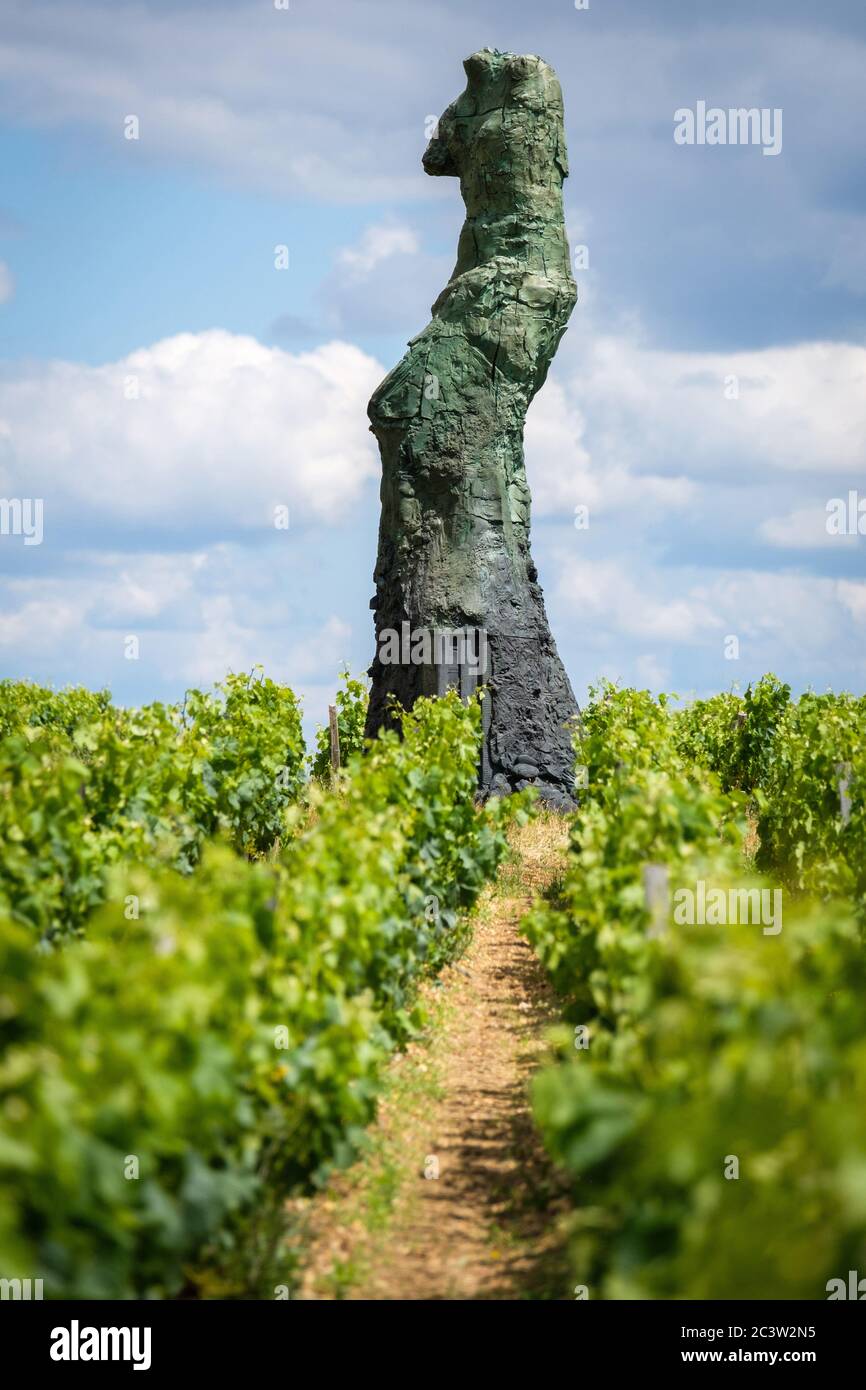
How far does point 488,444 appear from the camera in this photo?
1725 centimetres

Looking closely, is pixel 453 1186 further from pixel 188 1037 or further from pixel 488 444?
pixel 488 444

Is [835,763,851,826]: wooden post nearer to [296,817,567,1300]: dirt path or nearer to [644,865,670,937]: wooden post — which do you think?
[296,817,567,1300]: dirt path

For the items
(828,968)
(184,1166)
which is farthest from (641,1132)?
(184,1166)

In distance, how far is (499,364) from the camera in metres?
17.3

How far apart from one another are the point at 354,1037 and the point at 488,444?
12548 mm

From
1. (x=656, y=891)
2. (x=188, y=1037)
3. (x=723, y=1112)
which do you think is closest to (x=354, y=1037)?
(x=656, y=891)

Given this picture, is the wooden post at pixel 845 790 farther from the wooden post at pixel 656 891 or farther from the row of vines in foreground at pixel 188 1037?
the wooden post at pixel 656 891

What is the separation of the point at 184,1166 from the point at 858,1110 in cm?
213

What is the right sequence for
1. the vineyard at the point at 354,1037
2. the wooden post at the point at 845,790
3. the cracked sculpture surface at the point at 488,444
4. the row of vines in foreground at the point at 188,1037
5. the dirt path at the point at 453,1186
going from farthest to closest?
the cracked sculpture surface at the point at 488,444
the wooden post at the point at 845,790
the dirt path at the point at 453,1186
the row of vines in foreground at the point at 188,1037
the vineyard at the point at 354,1037

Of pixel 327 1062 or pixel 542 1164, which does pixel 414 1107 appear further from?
pixel 327 1062

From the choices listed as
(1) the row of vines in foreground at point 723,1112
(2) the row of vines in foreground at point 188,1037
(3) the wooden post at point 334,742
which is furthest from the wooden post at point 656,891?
(3) the wooden post at point 334,742

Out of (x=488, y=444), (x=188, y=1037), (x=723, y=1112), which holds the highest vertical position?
(x=488, y=444)

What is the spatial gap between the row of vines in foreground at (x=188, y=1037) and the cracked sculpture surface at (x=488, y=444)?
304 inches

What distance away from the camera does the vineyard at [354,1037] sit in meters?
3.43
